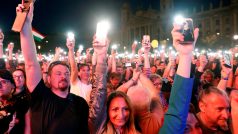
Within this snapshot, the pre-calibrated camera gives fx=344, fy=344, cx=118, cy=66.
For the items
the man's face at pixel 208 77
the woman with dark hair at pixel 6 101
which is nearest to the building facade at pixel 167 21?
the man's face at pixel 208 77

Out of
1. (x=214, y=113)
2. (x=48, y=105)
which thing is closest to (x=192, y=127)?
(x=214, y=113)

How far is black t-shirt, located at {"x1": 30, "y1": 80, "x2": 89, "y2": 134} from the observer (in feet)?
10.6

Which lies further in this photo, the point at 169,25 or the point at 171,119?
the point at 169,25

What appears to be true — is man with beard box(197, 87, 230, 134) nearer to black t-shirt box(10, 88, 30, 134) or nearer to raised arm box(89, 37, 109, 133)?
raised arm box(89, 37, 109, 133)

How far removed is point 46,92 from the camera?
11.1ft

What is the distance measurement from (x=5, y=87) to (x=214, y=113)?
2293 mm

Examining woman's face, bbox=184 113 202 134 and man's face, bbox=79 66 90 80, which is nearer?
woman's face, bbox=184 113 202 134

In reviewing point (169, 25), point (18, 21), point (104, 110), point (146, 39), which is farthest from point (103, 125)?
point (169, 25)

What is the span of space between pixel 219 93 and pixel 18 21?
1.84 meters

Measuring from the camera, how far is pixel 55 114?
3.29m

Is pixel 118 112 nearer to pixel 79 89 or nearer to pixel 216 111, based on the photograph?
pixel 216 111

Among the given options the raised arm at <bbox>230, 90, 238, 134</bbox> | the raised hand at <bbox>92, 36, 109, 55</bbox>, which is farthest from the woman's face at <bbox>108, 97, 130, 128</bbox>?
the raised arm at <bbox>230, 90, 238, 134</bbox>

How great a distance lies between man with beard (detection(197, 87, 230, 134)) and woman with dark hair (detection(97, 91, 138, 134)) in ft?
2.09

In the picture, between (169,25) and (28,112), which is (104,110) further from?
(169,25)
